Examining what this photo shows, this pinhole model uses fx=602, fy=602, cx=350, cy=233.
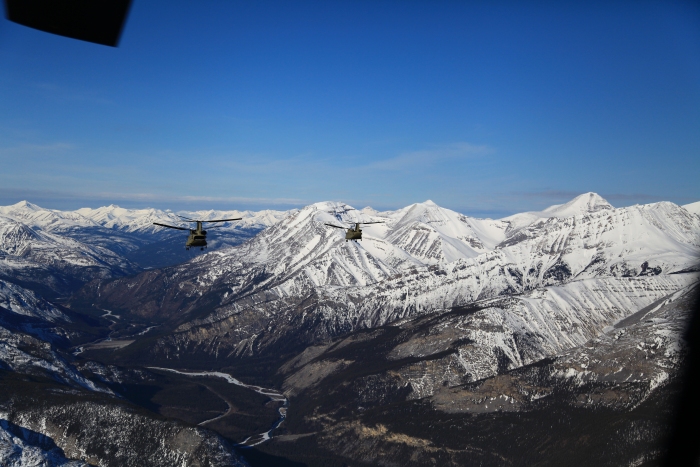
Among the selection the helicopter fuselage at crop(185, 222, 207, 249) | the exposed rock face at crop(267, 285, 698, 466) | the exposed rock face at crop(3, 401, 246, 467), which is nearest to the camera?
the helicopter fuselage at crop(185, 222, 207, 249)

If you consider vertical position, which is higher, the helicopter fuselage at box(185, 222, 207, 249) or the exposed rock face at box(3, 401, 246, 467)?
the helicopter fuselage at box(185, 222, 207, 249)

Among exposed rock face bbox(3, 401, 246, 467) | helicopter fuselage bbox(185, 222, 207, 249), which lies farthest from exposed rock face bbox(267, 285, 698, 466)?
helicopter fuselage bbox(185, 222, 207, 249)

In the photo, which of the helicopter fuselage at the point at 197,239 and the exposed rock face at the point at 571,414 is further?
the exposed rock face at the point at 571,414

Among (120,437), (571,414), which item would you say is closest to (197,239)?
(120,437)

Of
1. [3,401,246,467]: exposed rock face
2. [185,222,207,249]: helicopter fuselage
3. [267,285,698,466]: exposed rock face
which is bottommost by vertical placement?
[3,401,246,467]: exposed rock face

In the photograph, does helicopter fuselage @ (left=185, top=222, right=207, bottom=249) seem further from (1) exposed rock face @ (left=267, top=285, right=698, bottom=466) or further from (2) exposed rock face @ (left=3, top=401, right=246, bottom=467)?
(1) exposed rock face @ (left=267, top=285, right=698, bottom=466)

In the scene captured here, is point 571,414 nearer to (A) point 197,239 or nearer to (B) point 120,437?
(B) point 120,437

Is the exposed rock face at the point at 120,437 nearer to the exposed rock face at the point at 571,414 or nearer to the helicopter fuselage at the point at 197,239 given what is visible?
the exposed rock face at the point at 571,414

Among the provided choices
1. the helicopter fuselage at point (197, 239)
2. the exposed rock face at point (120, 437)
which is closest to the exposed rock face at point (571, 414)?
the exposed rock face at point (120, 437)

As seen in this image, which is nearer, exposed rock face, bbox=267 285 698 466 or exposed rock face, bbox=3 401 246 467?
exposed rock face, bbox=3 401 246 467

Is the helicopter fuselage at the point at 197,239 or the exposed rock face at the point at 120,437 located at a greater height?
the helicopter fuselage at the point at 197,239

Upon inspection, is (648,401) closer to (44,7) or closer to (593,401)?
(593,401)

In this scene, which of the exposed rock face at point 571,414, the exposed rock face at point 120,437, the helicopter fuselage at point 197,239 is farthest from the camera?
the exposed rock face at point 571,414
